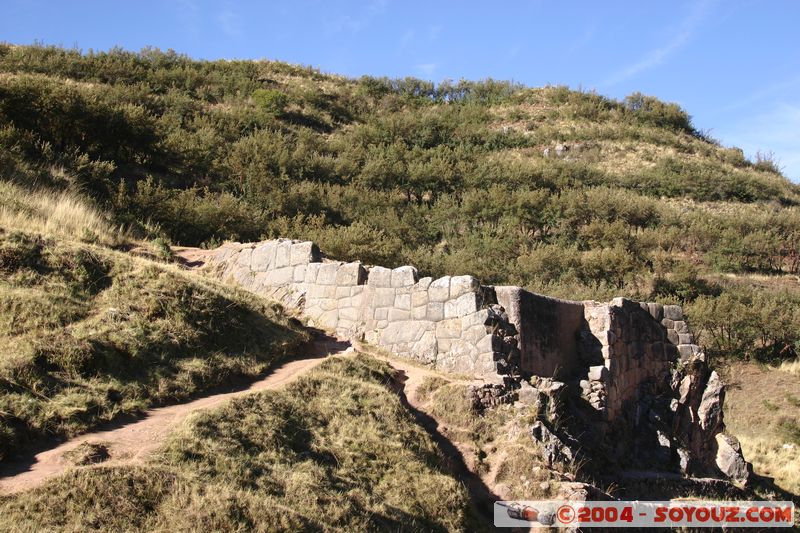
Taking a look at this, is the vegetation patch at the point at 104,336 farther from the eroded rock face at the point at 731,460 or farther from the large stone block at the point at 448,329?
the eroded rock face at the point at 731,460

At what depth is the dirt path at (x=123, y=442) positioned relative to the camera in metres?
5.18

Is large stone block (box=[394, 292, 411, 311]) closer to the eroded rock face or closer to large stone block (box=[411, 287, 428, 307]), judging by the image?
large stone block (box=[411, 287, 428, 307])

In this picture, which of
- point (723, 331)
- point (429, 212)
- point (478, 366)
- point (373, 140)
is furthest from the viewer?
point (373, 140)

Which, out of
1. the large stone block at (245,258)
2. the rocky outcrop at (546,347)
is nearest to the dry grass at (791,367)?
the rocky outcrop at (546,347)

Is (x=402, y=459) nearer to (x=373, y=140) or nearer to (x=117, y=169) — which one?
(x=117, y=169)

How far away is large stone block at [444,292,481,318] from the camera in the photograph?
29.6 ft

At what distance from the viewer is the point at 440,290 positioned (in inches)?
372

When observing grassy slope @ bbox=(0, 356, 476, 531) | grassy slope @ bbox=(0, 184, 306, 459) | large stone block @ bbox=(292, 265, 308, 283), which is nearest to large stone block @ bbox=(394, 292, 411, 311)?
grassy slope @ bbox=(0, 184, 306, 459)

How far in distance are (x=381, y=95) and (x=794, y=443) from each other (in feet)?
114

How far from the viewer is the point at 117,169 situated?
17812mm

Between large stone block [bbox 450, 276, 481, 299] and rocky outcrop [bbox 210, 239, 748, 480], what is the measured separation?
0.02 metres

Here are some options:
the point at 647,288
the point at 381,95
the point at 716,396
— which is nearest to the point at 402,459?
the point at 716,396

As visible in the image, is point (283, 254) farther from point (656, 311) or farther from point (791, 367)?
point (791, 367)

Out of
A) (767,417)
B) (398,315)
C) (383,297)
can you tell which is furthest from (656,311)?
(767,417)
